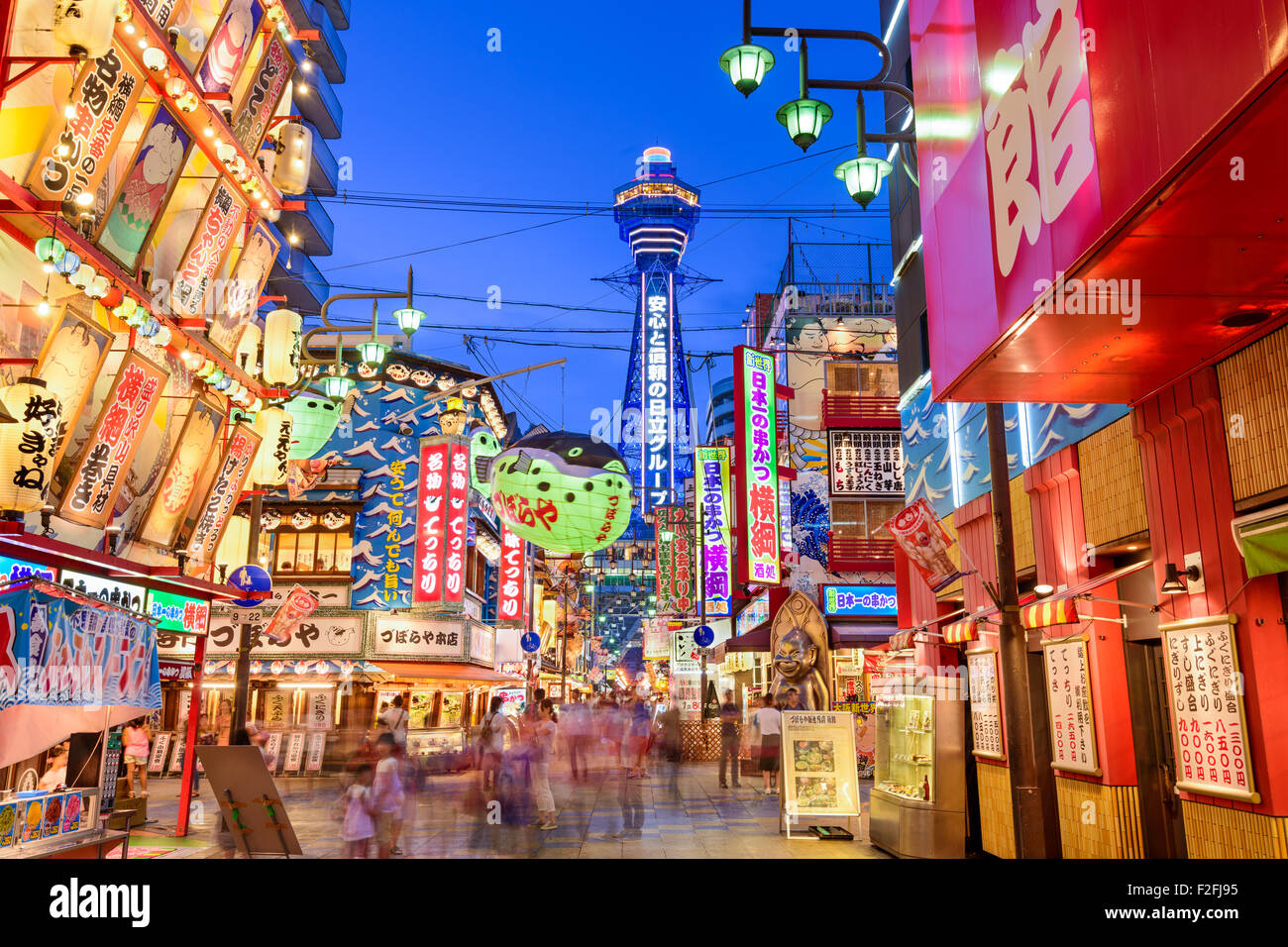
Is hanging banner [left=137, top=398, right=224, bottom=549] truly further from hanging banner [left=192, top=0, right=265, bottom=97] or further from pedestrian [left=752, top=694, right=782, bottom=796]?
pedestrian [left=752, top=694, right=782, bottom=796]

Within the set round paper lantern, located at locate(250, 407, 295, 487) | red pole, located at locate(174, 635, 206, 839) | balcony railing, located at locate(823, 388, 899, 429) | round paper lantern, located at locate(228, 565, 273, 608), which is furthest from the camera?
balcony railing, located at locate(823, 388, 899, 429)

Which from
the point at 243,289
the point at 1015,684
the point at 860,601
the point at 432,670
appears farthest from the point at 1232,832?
the point at 432,670

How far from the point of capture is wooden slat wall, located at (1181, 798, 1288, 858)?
22.8 feet

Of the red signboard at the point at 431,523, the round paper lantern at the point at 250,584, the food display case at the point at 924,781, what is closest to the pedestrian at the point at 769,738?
the food display case at the point at 924,781

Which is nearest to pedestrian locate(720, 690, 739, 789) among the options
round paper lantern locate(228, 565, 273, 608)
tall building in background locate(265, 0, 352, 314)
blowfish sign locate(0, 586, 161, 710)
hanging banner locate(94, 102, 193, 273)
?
round paper lantern locate(228, 565, 273, 608)

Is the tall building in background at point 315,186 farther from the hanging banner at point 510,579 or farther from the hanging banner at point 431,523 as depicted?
the hanging banner at point 431,523

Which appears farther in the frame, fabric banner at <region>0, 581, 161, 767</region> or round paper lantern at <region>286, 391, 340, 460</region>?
round paper lantern at <region>286, 391, 340, 460</region>

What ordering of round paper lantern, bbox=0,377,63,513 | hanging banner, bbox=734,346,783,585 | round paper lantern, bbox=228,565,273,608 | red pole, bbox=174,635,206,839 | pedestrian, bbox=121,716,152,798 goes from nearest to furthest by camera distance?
1. round paper lantern, bbox=0,377,63,513
2. red pole, bbox=174,635,206,839
3. round paper lantern, bbox=228,565,273,608
4. pedestrian, bbox=121,716,152,798
5. hanging banner, bbox=734,346,783,585

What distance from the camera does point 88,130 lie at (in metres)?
10.4

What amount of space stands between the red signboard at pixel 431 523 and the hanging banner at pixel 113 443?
48.6ft

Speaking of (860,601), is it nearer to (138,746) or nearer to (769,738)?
(769,738)

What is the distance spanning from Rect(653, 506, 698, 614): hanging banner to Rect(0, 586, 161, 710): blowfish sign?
29.1m

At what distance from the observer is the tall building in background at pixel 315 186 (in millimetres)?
41500

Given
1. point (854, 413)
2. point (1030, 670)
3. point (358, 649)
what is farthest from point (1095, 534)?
point (358, 649)
